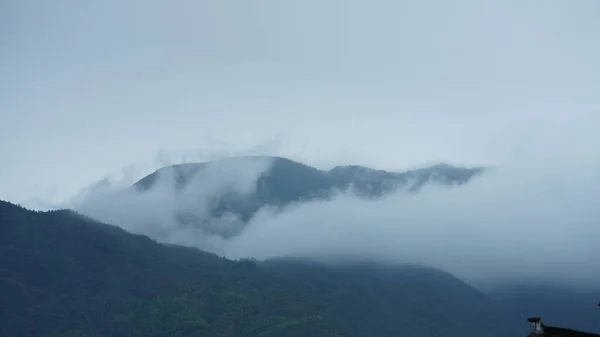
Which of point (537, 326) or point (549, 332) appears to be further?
point (549, 332)

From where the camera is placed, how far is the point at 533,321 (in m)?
25.4

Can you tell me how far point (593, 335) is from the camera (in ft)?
84.0

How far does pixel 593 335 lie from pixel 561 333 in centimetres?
114

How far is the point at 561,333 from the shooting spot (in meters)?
25.5

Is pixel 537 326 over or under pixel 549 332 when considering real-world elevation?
over

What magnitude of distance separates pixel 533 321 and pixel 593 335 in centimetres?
219
